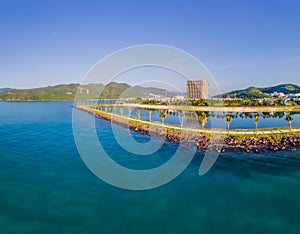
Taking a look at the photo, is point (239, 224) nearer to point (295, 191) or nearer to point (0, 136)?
point (295, 191)

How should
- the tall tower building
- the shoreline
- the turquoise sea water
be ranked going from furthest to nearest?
the shoreline, the tall tower building, the turquoise sea water

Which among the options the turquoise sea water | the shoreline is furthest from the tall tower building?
the turquoise sea water

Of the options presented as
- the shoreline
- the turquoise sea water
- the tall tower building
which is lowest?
the turquoise sea water

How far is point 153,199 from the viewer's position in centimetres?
782

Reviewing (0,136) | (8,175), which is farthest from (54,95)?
(8,175)

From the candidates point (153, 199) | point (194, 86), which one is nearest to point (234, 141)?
point (194, 86)

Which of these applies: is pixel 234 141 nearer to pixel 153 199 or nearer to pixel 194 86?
pixel 194 86

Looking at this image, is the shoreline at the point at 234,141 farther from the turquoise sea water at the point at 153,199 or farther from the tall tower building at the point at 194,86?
the tall tower building at the point at 194,86

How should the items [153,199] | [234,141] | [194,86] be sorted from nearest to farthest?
[153,199] → [234,141] → [194,86]

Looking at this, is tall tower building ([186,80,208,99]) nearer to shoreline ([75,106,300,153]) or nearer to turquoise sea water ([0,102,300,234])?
shoreline ([75,106,300,153])

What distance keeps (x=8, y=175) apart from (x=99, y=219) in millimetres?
5434

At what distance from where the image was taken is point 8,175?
9680 mm

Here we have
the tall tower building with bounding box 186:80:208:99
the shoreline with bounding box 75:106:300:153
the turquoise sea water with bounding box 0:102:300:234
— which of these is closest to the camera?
the turquoise sea water with bounding box 0:102:300:234

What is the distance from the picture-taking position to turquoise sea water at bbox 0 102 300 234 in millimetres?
6402
